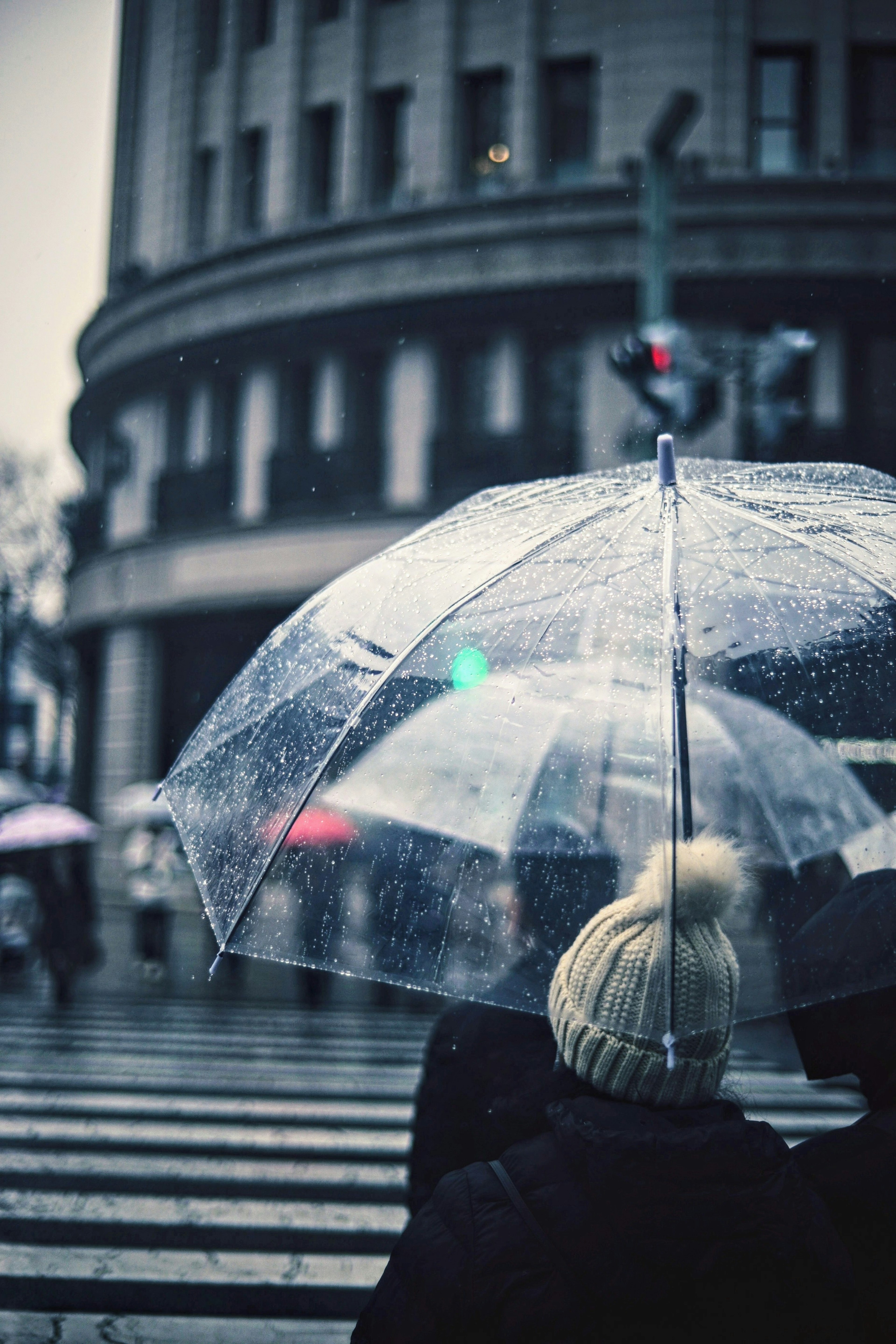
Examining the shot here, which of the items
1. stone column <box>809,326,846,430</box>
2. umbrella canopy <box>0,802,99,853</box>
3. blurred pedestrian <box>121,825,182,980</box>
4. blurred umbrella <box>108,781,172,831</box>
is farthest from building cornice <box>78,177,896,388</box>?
umbrella canopy <box>0,802,99,853</box>

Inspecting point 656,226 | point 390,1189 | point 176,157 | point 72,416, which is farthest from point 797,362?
point 72,416

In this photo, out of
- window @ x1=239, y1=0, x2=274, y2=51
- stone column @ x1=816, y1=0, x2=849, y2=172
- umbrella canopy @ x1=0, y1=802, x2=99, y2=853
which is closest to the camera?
umbrella canopy @ x1=0, y1=802, x2=99, y2=853

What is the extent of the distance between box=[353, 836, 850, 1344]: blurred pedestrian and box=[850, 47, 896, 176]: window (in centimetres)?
1888

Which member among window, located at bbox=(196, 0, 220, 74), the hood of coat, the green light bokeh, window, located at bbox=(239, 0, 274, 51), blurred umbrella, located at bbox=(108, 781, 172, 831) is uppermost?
window, located at bbox=(239, 0, 274, 51)

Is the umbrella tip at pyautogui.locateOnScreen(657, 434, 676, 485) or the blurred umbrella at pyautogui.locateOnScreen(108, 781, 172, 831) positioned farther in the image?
the blurred umbrella at pyautogui.locateOnScreen(108, 781, 172, 831)

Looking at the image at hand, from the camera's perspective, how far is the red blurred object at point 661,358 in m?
9.36

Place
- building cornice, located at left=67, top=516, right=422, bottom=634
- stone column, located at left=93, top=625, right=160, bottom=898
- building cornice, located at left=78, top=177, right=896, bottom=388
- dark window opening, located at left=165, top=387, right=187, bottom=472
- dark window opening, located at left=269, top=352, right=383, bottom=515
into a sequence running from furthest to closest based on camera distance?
dark window opening, located at left=165, top=387, right=187, bottom=472
stone column, located at left=93, top=625, right=160, bottom=898
dark window opening, located at left=269, top=352, right=383, bottom=515
building cornice, located at left=67, top=516, right=422, bottom=634
building cornice, located at left=78, top=177, right=896, bottom=388

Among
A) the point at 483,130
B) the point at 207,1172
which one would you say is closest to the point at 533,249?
the point at 483,130

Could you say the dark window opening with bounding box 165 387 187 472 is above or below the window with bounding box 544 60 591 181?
below

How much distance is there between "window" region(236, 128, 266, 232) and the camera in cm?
→ 2034

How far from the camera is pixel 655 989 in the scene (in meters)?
1.84

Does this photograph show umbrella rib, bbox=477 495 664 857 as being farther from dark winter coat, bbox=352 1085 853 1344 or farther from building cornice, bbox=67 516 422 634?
building cornice, bbox=67 516 422 634

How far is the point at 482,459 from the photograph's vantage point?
1883cm

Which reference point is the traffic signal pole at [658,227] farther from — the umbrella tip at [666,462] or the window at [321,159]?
the window at [321,159]
